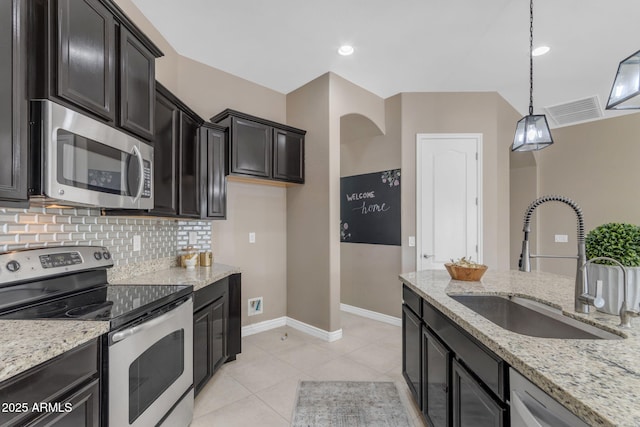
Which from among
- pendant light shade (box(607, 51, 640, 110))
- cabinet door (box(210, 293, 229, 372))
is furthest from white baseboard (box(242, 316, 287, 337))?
pendant light shade (box(607, 51, 640, 110))

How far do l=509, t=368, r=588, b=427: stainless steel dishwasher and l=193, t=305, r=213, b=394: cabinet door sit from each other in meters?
1.83

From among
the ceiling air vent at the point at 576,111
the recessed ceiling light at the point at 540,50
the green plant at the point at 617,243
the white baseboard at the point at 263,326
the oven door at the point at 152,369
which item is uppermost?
the recessed ceiling light at the point at 540,50

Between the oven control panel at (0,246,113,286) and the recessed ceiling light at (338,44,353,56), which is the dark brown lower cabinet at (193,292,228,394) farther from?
the recessed ceiling light at (338,44,353,56)

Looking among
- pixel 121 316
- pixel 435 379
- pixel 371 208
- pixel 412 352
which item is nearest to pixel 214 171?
pixel 121 316

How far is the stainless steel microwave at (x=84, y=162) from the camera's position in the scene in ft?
4.02

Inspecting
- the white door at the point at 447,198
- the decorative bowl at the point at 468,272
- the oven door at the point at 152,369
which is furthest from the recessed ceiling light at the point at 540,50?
the oven door at the point at 152,369

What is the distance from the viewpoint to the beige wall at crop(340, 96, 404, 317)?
12.7 feet

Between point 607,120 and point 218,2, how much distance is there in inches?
203

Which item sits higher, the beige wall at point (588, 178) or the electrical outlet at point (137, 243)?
the beige wall at point (588, 178)

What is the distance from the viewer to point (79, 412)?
110 cm

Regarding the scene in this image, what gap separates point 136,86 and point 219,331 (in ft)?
6.09

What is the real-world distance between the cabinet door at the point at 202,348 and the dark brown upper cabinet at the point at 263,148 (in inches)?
Answer: 56.7

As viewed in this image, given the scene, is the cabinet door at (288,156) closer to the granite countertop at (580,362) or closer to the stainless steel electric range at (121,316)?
the stainless steel electric range at (121,316)

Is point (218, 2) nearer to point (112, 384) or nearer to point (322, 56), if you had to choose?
point (322, 56)
